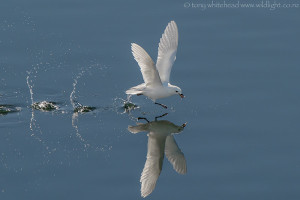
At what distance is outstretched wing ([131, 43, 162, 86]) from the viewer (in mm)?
10617

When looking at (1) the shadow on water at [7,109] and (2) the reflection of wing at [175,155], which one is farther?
(1) the shadow on water at [7,109]

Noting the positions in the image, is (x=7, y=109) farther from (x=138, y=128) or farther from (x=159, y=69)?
(x=159, y=69)

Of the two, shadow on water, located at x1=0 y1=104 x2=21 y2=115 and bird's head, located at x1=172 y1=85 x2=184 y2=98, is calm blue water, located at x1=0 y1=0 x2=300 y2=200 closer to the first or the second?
shadow on water, located at x1=0 y1=104 x2=21 y2=115

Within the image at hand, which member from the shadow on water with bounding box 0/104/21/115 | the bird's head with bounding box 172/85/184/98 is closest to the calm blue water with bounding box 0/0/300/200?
the shadow on water with bounding box 0/104/21/115

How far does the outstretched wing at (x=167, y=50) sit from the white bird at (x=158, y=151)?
866 mm

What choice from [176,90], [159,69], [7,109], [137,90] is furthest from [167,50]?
[7,109]

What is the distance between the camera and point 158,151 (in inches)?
406

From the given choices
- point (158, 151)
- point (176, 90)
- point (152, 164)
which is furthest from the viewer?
point (176, 90)

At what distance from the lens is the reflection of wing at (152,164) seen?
30.8 ft

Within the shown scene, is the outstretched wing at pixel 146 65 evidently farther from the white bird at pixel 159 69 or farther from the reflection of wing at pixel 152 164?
the reflection of wing at pixel 152 164

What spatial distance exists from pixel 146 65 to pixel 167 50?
927 mm

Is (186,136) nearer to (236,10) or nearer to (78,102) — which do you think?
(78,102)

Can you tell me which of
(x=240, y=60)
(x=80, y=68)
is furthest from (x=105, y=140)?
(x=240, y=60)

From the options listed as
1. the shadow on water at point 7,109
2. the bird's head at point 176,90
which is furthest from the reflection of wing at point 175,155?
the shadow on water at point 7,109
